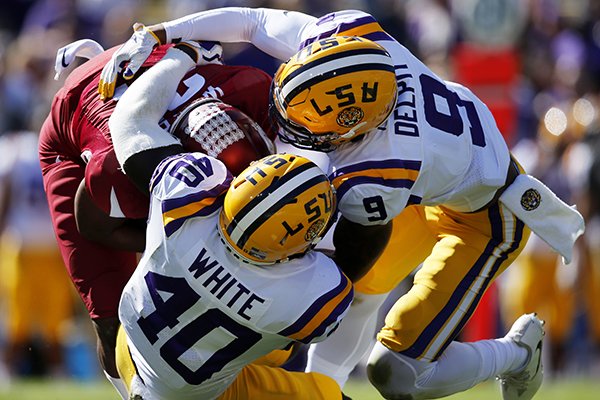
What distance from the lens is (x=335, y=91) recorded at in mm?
4434

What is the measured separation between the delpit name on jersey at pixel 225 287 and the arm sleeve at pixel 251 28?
3.46ft

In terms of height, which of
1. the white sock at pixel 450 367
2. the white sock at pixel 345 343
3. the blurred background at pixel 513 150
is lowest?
the blurred background at pixel 513 150

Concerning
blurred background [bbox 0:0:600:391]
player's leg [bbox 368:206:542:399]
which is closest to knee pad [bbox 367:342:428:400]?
player's leg [bbox 368:206:542:399]

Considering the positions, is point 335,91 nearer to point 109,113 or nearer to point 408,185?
point 408,185

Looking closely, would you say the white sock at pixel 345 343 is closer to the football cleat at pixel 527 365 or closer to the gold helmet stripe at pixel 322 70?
the football cleat at pixel 527 365

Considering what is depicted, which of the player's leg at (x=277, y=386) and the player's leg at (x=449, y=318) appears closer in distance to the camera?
the player's leg at (x=277, y=386)

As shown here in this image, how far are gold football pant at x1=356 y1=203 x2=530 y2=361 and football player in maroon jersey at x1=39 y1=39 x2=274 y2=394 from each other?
0.85 metres

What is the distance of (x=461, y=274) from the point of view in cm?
509

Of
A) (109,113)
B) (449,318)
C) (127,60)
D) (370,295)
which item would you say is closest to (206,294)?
(109,113)

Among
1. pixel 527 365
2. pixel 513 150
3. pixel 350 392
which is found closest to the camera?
pixel 527 365

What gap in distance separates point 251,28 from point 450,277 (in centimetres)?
126

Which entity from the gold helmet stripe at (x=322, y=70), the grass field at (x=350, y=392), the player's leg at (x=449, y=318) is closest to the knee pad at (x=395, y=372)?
the player's leg at (x=449, y=318)

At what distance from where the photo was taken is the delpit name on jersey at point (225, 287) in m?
4.29

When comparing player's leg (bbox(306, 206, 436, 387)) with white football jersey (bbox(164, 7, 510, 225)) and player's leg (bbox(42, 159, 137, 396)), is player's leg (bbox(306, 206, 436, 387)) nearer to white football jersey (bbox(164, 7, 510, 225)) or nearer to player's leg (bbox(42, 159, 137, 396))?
white football jersey (bbox(164, 7, 510, 225))
